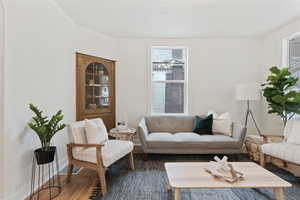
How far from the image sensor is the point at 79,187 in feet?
8.59

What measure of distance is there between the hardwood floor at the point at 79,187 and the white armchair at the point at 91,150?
5.5 inches

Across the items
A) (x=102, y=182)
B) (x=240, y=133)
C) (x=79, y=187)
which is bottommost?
(x=79, y=187)

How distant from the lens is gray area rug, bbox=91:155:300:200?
2369 mm

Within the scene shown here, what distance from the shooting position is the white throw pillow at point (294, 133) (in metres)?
3.00

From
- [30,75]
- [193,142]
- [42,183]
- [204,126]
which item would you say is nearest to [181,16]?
[204,126]

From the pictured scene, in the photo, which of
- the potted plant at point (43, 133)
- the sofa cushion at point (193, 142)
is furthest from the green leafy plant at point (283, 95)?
the potted plant at point (43, 133)

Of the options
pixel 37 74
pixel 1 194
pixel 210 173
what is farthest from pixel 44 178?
pixel 210 173

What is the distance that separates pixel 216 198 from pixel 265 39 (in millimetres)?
3764

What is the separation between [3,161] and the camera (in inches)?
80.7

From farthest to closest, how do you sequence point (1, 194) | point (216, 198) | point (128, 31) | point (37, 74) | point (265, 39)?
1. point (265, 39)
2. point (128, 31)
3. point (37, 74)
4. point (216, 198)
5. point (1, 194)

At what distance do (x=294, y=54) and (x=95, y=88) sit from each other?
4.01 metres

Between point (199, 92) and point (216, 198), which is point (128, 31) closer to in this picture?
point (199, 92)

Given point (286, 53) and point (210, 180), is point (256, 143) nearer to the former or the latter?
point (286, 53)

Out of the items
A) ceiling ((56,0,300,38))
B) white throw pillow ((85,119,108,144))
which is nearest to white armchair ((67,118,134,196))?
white throw pillow ((85,119,108,144))
